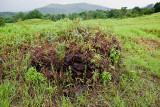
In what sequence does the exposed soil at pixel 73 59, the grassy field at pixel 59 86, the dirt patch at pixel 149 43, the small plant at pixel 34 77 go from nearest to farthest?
the grassy field at pixel 59 86 → the small plant at pixel 34 77 → the exposed soil at pixel 73 59 → the dirt patch at pixel 149 43

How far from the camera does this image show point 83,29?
346 cm

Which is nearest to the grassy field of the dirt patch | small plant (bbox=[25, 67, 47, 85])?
small plant (bbox=[25, 67, 47, 85])

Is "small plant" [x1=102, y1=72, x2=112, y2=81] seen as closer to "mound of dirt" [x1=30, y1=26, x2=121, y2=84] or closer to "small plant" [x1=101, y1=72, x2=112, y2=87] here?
"small plant" [x1=101, y1=72, x2=112, y2=87]

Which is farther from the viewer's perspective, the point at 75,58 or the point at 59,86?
the point at 75,58

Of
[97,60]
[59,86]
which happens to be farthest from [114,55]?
[59,86]

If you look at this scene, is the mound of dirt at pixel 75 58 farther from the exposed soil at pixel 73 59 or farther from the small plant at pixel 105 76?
the small plant at pixel 105 76

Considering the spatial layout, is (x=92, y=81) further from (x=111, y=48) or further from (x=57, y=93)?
(x=111, y=48)

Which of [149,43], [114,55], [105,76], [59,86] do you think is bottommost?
[59,86]

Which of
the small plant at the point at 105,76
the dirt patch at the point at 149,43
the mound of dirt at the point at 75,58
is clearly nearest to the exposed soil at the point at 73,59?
the mound of dirt at the point at 75,58

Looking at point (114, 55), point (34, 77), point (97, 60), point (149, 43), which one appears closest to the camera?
point (34, 77)

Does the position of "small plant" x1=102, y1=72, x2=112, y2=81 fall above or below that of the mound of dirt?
below

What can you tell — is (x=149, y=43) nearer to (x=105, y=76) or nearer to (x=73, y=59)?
(x=105, y=76)

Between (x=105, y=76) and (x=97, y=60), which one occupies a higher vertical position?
(x=97, y=60)

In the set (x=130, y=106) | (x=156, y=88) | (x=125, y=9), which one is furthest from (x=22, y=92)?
(x=125, y=9)
